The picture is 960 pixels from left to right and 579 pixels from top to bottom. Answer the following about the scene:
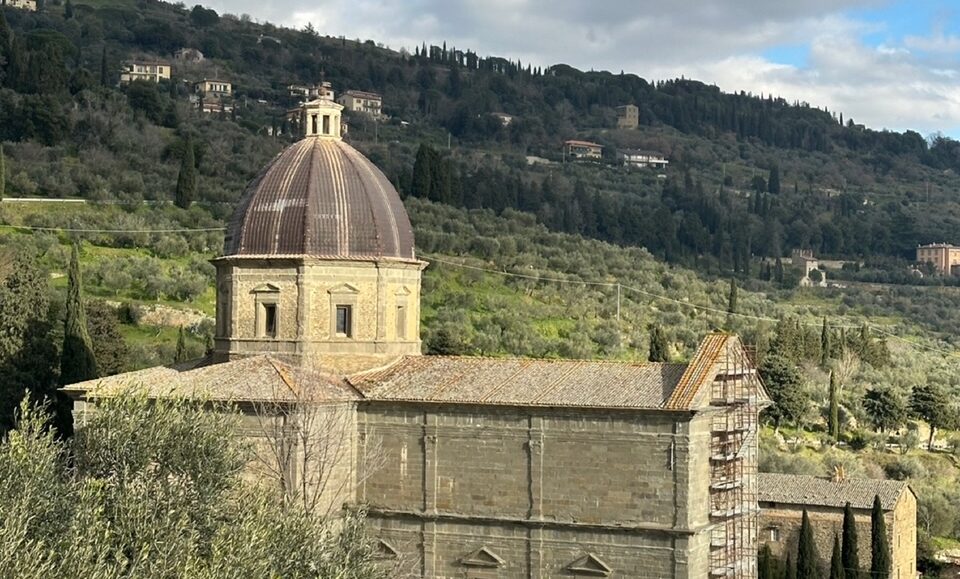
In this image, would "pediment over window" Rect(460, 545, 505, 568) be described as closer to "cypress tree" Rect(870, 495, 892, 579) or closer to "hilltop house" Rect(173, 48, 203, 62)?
"cypress tree" Rect(870, 495, 892, 579)

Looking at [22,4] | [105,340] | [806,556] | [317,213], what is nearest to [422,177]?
[105,340]

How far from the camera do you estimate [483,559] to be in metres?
30.3

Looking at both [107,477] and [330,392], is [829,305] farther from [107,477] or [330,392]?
[107,477]

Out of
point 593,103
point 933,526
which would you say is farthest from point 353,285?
point 593,103

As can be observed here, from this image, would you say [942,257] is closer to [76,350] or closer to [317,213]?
[76,350]

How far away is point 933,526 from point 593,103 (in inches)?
5550

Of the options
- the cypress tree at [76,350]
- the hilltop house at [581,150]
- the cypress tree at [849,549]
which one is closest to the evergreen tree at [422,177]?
the cypress tree at [76,350]

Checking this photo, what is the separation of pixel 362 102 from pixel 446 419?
11597cm

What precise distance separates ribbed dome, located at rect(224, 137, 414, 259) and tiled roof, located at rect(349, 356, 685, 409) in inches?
125

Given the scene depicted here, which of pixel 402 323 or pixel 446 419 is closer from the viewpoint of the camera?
pixel 446 419

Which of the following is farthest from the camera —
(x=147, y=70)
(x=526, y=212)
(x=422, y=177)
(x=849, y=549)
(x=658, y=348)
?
(x=147, y=70)

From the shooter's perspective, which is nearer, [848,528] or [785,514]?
[848,528]

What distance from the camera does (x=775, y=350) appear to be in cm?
6631

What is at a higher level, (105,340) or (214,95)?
(214,95)
